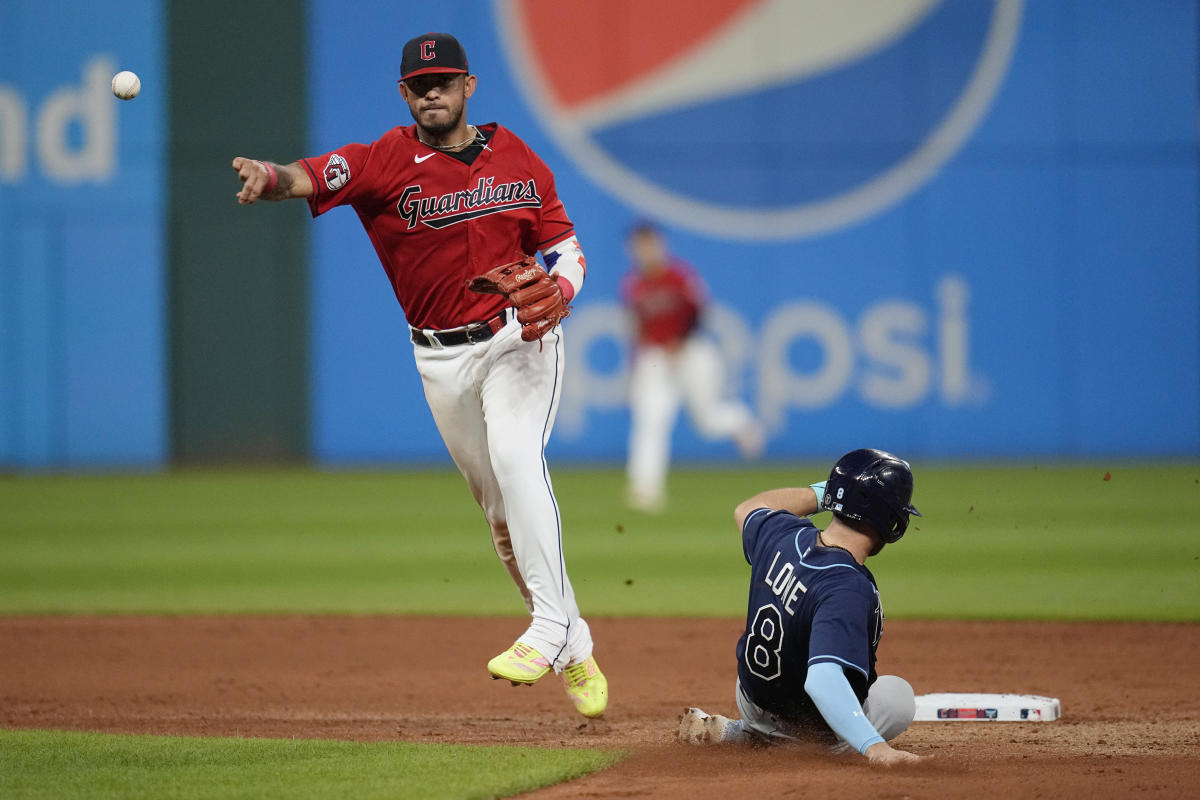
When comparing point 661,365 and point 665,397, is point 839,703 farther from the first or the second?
point 661,365

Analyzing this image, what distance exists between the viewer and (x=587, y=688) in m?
4.82

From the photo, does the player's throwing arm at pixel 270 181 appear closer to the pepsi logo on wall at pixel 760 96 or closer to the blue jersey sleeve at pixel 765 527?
the blue jersey sleeve at pixel 765 527

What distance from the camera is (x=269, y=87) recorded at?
56.8ft

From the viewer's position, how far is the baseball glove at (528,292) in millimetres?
4484

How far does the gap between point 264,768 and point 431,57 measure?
7.58 feet

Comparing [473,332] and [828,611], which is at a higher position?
[473,332]

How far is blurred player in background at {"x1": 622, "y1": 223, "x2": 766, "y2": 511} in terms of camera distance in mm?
12047

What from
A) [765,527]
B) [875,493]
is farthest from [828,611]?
[765,527]

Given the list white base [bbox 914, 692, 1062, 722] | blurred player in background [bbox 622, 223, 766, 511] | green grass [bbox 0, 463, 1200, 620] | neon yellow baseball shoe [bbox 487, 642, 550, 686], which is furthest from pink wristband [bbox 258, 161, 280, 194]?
blurred player in background [bbox 622, 223, 766, 511]

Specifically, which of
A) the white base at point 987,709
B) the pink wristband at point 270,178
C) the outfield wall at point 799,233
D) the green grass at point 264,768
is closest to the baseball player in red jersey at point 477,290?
the pink wristband at point 270,178

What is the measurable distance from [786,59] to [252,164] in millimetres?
13667

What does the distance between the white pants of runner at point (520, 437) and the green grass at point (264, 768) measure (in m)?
0.47

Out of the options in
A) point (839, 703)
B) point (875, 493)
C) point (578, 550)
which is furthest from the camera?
point (578, 550)

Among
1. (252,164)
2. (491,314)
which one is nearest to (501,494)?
(491,314)
